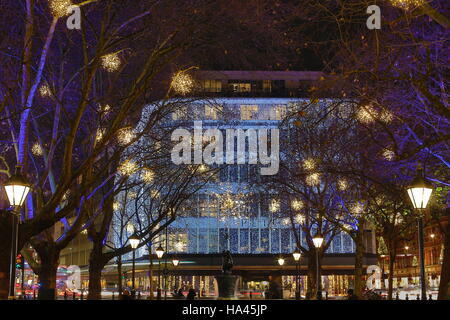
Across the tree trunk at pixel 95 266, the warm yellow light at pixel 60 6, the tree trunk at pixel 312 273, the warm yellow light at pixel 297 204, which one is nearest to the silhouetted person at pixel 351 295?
the tree trunk at pixel 95 266

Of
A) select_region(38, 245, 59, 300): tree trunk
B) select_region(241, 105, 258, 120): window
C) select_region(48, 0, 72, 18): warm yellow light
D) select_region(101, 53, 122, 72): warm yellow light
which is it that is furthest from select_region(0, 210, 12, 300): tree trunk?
select_region(241, 105, 258, 120): window

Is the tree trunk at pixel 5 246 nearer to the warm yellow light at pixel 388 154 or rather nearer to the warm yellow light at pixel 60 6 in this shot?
the warm yellow light at pixel 60 6

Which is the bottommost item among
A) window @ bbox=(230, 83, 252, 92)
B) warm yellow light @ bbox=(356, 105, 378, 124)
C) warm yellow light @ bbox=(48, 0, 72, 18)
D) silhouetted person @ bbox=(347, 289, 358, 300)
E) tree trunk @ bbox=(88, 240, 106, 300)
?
silhouetted person @ bbox=(347, 289, 358, 300)

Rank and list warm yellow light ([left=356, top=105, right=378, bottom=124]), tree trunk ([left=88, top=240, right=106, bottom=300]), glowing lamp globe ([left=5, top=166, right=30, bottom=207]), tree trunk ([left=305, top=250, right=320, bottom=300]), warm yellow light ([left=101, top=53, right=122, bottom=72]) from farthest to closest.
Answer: tree trunk ([left=305, top=250, right=320, bottom=300]) → tree trunk ([left=88, top=240, right=106, bottom=300]) → warm yellow light ([left=356, top=105, right=378, bottom=124]) → warm yellow light ([left=101, top=53, right=122, bottom=72]) → glowing lamp globe ([left=5, top=166, right=30, bottom=207])

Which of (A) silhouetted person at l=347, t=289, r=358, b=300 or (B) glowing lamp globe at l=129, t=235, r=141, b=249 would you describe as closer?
(A) silhouetted person at l=347, t=289, r=358, b=300

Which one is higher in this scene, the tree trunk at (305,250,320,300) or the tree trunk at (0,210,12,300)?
the tree trunk at (0,210,12,300)

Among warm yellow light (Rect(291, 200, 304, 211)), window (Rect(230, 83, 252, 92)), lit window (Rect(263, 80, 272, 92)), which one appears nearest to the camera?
warm yellow light (Rect(291, 200, 304, 211))

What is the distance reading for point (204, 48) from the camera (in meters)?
18.2

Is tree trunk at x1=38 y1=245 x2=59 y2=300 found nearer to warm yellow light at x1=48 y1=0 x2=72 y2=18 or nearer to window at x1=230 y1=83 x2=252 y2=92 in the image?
warm yellow light at x1=48 y1=0 x2=72 y2=18

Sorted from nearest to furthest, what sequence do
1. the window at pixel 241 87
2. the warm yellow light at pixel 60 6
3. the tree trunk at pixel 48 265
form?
the warm yellow light at pixel 60 6, the tree trunk at pixel 48 265, the window at pixel 241 87

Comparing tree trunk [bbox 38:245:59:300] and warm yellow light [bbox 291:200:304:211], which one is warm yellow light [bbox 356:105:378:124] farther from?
warm yellow light [bbox 291:200:304:211]

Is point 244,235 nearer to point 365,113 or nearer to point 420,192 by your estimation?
point 365,113

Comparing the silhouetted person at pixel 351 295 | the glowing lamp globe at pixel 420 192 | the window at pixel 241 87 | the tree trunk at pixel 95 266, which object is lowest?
the silhouetted person at pixel 351 295

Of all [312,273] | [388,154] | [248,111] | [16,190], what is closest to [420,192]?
[16,190]
